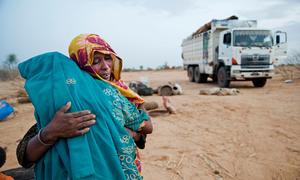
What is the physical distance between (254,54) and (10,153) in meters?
8.94

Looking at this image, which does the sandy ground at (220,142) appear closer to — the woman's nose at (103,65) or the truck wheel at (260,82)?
the woman's nose at (103,65)

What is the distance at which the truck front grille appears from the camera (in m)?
9.13

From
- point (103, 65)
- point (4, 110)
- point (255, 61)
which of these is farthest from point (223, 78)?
point (103, 65)

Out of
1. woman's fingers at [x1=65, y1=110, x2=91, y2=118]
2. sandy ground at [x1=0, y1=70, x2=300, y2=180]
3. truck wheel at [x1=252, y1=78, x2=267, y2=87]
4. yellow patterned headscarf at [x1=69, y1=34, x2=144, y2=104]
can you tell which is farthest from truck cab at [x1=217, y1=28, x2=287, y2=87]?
woman's fingers at [x1=65, y1=110, x2=91, y2=118]

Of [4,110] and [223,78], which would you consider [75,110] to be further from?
[223,78]

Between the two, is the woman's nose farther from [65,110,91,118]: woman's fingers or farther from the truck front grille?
the truck front grille

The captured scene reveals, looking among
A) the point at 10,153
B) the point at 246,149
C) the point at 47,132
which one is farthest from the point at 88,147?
the point at 10,153

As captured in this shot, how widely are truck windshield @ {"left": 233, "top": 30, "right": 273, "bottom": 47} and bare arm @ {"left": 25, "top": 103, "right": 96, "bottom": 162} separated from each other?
9.24 metres

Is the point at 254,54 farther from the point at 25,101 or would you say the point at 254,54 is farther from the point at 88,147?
the point at 88,147

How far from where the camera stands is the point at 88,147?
0.91m

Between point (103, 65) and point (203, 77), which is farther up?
→ point (103, 65)

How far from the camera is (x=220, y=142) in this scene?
3580mm

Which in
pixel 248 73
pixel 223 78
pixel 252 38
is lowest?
pixel 223 78

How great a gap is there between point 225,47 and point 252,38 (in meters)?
1.10
